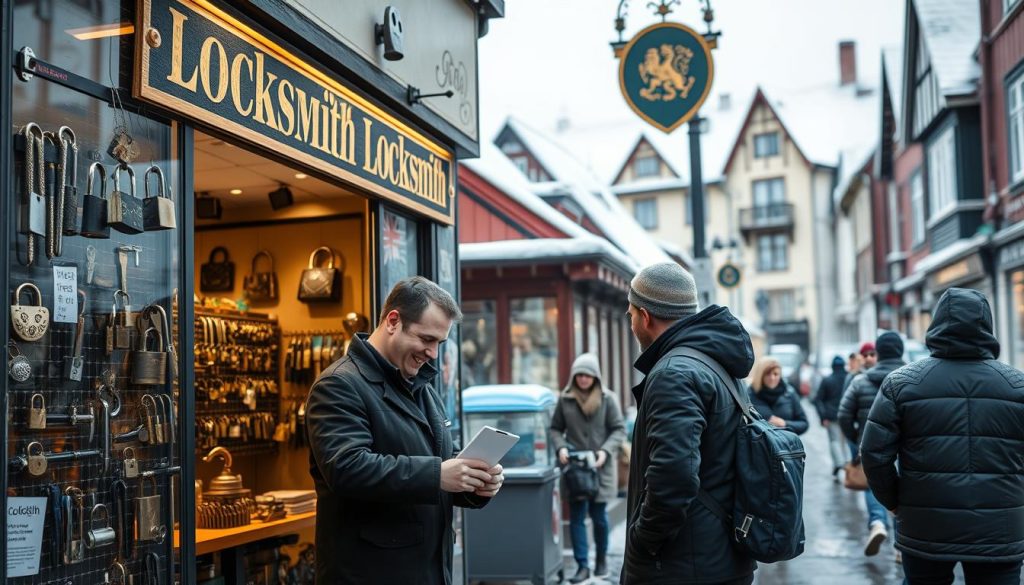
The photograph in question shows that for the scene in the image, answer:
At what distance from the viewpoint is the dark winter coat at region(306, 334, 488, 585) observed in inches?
136

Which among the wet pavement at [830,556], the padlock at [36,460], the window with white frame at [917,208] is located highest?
the window with white frame at [917,208]

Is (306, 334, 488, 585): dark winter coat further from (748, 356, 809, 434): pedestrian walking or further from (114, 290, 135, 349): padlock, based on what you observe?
(748, 356, 809, 434): pedestrian walking

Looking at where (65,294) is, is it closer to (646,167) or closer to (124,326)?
(124,326)

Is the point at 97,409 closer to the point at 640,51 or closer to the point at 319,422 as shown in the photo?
the point at 319,422

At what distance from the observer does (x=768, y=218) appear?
55.9 metres

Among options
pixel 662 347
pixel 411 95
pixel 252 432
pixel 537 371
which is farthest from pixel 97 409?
pixel 537 371

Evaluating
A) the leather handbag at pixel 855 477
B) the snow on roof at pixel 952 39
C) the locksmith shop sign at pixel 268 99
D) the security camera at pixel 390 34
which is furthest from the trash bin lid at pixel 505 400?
the snow on roof at pixel 952 39

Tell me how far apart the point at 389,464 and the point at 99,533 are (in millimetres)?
1241

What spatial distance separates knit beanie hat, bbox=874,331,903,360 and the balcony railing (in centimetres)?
4796

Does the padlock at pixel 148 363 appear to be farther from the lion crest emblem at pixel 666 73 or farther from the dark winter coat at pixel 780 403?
the lion crest emblem at pixel 666 73

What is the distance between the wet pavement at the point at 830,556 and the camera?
8734mm

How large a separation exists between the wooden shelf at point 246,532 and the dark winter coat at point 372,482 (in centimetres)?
255

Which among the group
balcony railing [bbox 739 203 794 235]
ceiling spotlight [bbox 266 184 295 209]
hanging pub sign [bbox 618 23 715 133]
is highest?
balcony railing [bbox 739 203 794 235]

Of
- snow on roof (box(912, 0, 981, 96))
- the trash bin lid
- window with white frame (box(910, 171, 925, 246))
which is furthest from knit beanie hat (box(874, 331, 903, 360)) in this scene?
window with white frame (box(910, 171, 925, 246))
